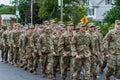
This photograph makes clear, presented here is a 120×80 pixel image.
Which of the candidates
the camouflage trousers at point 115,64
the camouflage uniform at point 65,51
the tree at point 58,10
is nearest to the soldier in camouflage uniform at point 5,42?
the camouflage uniform at point 65,51

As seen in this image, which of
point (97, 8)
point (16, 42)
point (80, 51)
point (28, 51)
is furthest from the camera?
point (97, 8)

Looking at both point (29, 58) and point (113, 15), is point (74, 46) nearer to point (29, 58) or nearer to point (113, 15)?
point (29, 58)

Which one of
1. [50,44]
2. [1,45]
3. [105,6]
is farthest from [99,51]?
[105,6]

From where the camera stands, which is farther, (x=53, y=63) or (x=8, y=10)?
(x=8, y=10)

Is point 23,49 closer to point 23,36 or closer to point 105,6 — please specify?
point 23,36

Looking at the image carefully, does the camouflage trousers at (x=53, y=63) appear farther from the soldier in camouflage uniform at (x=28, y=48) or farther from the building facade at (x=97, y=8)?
the building facade at (x=97, y=8)

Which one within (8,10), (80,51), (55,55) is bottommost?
(8,10)

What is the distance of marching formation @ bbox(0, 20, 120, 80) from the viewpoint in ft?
48.5

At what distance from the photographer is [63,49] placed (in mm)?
16766

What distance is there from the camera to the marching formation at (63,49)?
582 inches

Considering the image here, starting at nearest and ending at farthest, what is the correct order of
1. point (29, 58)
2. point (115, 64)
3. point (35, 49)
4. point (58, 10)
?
point (115, 64), point (35, 49), point (29, 58), point (58, 10)

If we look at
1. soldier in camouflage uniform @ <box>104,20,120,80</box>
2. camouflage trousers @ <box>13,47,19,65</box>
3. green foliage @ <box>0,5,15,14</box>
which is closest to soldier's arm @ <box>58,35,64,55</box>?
soldier in camouflage uniform @ <box>104,20,120,80</box>

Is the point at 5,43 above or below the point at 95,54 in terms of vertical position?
below

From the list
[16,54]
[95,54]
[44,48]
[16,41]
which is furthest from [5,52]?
[95,54]
